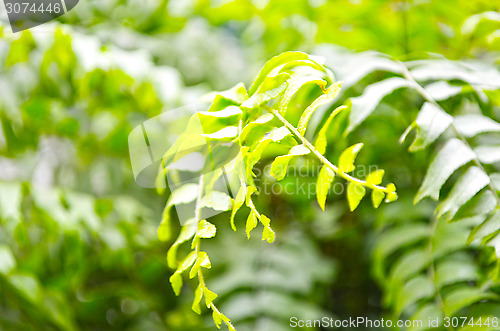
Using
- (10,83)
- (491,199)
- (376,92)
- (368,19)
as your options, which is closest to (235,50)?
(368,19)

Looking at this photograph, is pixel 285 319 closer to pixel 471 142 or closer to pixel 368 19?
pixel 471 142

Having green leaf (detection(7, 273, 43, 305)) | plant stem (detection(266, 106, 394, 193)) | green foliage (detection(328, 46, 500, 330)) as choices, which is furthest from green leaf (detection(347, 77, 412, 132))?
green leaf (detection(7, 273, 43, 305))

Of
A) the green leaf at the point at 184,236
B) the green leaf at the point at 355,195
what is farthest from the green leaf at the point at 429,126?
the green leaf at the point at 184,236

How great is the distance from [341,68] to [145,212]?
0.51 metres

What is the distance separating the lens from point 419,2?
0.66 meters

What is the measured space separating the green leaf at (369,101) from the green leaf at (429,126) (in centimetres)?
4

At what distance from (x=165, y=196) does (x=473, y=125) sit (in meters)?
0.61

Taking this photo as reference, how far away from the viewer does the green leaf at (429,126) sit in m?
0.36

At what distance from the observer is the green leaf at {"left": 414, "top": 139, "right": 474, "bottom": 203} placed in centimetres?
36

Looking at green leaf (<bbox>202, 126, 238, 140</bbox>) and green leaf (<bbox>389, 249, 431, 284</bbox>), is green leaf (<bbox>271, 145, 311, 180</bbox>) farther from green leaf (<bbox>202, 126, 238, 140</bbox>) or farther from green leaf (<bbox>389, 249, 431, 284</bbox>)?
green leaf (<bbox>389, 249, 431, 284</bbox>)

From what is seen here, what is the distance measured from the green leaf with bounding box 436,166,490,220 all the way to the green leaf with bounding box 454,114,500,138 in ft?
0.16

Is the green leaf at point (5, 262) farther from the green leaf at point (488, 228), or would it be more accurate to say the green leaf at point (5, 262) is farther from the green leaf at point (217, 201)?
the green leaf at point (488, 228)

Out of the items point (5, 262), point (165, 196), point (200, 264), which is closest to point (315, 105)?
point (200, 264)

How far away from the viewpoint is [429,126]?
0.37 m
